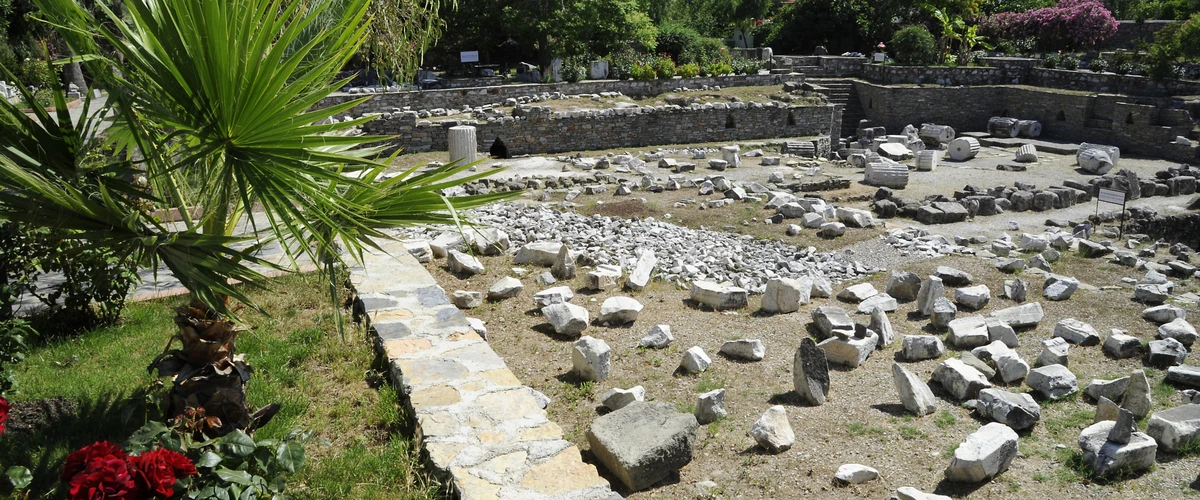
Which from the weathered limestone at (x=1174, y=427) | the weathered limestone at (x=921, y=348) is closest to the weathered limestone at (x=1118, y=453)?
the weathered limestone at (x=1174, y=427)

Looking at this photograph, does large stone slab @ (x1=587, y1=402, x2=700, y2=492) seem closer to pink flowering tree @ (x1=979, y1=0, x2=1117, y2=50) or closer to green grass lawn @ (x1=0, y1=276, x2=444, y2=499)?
green grass lawn @ (x1=0, y1=276, x2=444, y2=499)

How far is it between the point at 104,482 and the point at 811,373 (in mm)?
4524

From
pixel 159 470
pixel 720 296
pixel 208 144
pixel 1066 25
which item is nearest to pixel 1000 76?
pixel 1066 25

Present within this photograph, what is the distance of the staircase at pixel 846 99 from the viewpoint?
26884 millimetres

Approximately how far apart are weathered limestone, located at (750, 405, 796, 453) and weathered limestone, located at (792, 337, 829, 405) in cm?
68

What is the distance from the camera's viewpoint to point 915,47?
93.7ft

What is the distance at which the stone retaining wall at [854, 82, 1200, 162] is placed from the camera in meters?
21.3

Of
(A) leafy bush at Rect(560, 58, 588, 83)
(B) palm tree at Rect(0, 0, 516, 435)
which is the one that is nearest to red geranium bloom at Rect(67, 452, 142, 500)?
(B) palm tree at Rect(0, 0, 516, 435)

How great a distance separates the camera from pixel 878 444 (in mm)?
5500

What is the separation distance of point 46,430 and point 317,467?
136 cm

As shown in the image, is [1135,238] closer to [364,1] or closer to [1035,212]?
[1035,212]

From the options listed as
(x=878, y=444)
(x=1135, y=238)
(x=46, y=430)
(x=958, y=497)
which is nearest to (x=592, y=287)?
(x=878, y=444)

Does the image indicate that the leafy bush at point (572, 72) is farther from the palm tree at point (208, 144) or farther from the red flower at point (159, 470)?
the red flower at point (159, 470)

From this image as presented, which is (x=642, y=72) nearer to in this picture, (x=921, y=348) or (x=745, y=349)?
(x=921, y=348)
